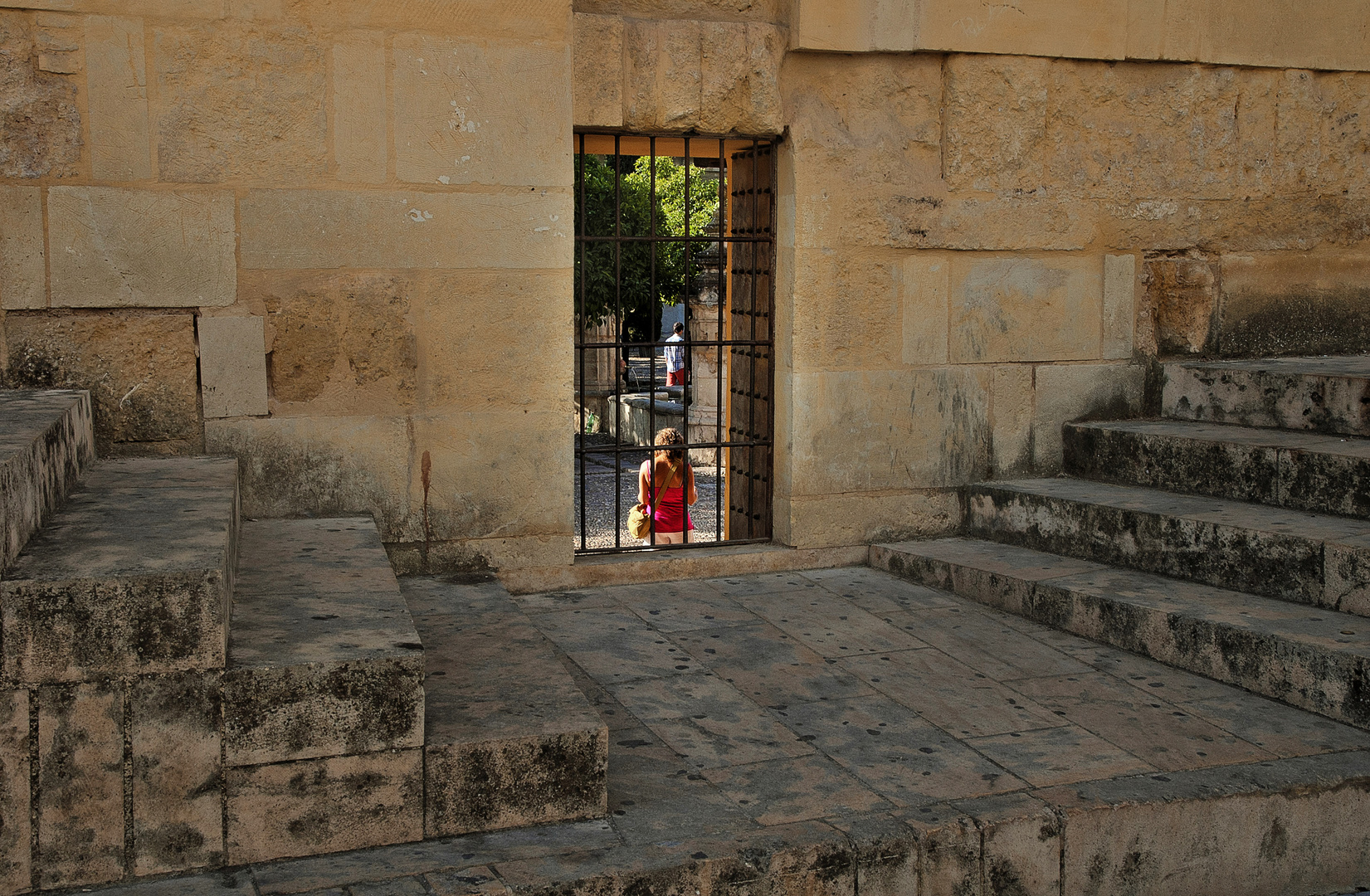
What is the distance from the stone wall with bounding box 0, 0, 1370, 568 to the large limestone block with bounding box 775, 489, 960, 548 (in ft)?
0.05

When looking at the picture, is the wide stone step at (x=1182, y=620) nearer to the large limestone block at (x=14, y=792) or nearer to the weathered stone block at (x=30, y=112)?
the large limestone block at (x=14, y=792)

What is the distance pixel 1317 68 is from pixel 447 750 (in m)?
5.22

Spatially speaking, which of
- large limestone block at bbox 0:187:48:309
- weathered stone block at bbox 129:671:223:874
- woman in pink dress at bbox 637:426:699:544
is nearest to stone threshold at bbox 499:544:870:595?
woman in pink dress at bbox 637:426:699:544

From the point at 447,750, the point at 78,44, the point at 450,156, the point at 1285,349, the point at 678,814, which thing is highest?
the point at 78,44

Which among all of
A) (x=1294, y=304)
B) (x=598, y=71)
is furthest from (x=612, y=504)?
(x=598, y=71)

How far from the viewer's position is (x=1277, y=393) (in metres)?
5.03

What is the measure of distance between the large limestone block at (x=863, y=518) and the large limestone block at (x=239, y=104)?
2.34 m

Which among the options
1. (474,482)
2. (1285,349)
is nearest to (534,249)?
(474,482)

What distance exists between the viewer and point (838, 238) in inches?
197

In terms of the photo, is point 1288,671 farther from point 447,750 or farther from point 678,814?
point 447,750

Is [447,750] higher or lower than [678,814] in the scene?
higher

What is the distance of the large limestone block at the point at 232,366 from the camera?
424 centimetres

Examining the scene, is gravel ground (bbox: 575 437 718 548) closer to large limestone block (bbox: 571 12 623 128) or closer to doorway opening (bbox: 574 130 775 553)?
doorway opening (bbox: 574 130 775 553)

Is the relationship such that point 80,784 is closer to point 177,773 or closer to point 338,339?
point 177,773
